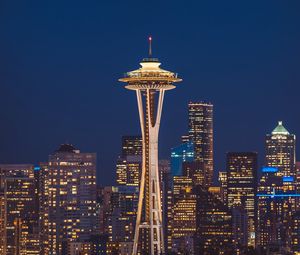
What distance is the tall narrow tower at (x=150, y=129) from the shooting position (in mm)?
104750

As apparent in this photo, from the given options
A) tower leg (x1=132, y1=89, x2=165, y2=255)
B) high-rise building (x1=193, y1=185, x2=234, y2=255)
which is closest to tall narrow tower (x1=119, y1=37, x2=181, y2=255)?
tower leg (x1=132, y1=89, x2=165, y2=255)

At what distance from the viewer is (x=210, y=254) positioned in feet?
396

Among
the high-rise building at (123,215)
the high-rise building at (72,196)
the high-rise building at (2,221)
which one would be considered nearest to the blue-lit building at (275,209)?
the high-rise building at (123,215)

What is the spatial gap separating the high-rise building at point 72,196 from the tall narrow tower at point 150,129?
19.3 metres

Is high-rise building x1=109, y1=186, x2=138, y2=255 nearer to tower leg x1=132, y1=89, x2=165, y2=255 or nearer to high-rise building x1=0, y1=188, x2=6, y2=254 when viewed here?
high-rise building x1=0, y1=188, x2=6, y2=254

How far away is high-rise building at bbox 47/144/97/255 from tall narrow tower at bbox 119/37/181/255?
1933 cm

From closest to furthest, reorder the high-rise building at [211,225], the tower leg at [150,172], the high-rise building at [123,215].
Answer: the tower leg at [150,172] → the high-rise building at [211,225] → the high-rise building at [123,215]

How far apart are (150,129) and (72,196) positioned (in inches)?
1043

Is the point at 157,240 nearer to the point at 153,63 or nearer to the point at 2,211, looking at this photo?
the point at 153,63

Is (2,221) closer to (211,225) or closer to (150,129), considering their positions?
(211,225)

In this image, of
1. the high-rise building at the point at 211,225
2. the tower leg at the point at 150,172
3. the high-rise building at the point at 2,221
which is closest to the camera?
the tower leg at the point at 150,172

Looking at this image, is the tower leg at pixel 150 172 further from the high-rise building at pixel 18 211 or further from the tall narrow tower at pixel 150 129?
the high-rise building at pixel 18 211

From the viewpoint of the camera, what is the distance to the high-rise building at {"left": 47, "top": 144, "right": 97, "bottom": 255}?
424ft

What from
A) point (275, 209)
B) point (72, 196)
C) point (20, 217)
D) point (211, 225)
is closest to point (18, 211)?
point (20, 217)
